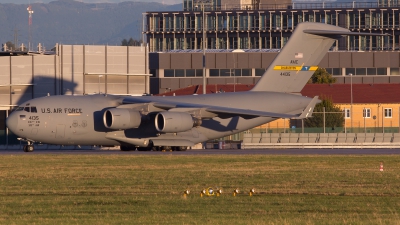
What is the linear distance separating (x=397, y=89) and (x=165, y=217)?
229 feet

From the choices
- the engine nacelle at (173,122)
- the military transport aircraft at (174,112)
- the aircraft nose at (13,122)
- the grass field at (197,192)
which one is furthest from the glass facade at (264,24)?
the grass field at (197,192)

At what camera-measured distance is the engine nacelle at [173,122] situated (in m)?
42.8

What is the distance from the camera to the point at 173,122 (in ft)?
140

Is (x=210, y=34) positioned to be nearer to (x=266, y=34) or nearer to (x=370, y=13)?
(x=266, y=34)

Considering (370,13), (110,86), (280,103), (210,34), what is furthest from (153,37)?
(280,103)

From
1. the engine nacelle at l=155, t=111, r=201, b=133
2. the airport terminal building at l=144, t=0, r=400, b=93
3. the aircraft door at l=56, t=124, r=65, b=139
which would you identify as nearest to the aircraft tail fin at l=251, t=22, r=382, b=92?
the engine nacelle at l=155, t=111, r=201, b=133

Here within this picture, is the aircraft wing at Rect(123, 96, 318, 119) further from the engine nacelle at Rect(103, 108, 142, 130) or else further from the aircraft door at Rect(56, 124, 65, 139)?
the aircraft door at Rect(56, 124, 65, 139)

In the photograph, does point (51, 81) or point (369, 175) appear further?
point (51, 81)

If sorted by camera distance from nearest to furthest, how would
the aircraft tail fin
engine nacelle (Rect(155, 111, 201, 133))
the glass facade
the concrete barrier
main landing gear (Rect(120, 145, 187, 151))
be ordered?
engine nacelle (Rect(155, 111, 201, 133)) < main landing gear (Rect(120, 145, 187, 151)) < the aircraft tail fin < the concrete barrier < the glass facade

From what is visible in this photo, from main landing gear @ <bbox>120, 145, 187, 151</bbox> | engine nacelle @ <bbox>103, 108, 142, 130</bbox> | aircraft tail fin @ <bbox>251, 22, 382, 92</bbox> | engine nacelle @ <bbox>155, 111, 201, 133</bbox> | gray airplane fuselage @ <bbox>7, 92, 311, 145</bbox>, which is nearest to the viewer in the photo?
engine nacelle @ <bbox>103, 108, 142, 130</bbox>

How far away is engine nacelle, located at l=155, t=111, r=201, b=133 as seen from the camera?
42.8m

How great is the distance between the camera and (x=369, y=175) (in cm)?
2620

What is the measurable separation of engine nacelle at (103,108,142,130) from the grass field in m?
8.97

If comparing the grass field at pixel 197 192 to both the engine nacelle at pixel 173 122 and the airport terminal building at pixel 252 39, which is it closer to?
the engine nacelle at pixel 173 122
